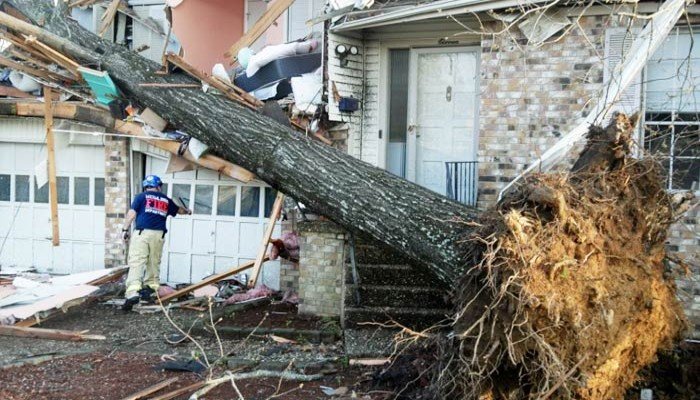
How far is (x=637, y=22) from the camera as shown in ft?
32.0

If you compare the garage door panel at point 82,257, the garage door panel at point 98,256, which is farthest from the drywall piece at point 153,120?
the garage door panel at point 82,257

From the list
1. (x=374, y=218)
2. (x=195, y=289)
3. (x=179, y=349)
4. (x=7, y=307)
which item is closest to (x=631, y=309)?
(x=374, y=218)

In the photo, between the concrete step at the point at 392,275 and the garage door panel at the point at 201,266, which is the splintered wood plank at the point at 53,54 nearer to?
the garage door panel at the point at 201,266

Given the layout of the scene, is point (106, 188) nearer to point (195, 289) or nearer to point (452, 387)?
point (195, 289)

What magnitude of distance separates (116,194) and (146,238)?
1944mm

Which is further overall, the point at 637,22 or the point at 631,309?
the point at 637,22

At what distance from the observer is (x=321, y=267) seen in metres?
11.0

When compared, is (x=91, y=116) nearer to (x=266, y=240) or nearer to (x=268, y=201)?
(x=268, y=201)

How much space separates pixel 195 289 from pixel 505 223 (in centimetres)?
703

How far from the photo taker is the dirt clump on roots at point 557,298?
6027 mm

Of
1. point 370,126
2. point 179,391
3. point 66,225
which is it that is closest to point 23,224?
point 66,225

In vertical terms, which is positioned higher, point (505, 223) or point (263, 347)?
point (505, 223)

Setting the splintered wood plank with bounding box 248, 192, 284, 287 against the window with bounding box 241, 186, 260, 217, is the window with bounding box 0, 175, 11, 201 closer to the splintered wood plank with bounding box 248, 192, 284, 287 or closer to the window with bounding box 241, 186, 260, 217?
the window with bounding box 241, 186, 260, 217

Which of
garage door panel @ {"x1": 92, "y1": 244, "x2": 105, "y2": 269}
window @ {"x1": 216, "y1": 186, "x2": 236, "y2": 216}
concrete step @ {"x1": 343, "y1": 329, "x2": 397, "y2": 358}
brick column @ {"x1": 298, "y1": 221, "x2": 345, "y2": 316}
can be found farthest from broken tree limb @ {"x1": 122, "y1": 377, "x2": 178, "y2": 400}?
garage door panel @ {"x1": 92, "y1": 244, "x2": 105, "y2": 269}
